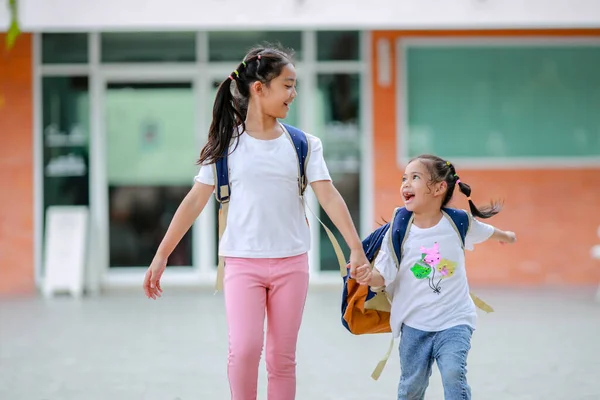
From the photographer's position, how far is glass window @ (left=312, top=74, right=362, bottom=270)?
11977 millimetres

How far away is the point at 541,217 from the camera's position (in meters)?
11.9

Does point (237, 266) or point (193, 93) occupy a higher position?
point (193, 93)

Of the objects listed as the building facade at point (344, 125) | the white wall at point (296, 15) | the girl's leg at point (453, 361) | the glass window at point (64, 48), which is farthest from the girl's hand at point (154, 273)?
the glass window at point (64, 48)

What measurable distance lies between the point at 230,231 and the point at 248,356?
530 millimetres

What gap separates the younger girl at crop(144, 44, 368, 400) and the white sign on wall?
23.6ft

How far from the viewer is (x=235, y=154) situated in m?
4.29

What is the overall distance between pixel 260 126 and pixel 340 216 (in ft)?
1.69

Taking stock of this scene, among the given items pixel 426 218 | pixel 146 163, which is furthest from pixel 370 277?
pixel 146 163

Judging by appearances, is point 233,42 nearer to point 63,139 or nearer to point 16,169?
point 63,139

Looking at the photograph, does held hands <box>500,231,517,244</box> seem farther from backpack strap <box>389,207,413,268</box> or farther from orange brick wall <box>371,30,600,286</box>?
orange brick wall <box>371,30,600,286</box>

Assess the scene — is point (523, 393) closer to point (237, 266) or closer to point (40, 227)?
point (237, 266)

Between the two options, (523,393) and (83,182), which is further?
(83,182)

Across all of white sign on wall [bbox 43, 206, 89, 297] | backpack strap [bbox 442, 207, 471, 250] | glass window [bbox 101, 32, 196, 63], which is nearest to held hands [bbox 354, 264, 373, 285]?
backpack strap [bbox 442, 207, 471, 250]

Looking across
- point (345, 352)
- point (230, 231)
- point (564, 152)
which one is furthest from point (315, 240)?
point (230, 231)
